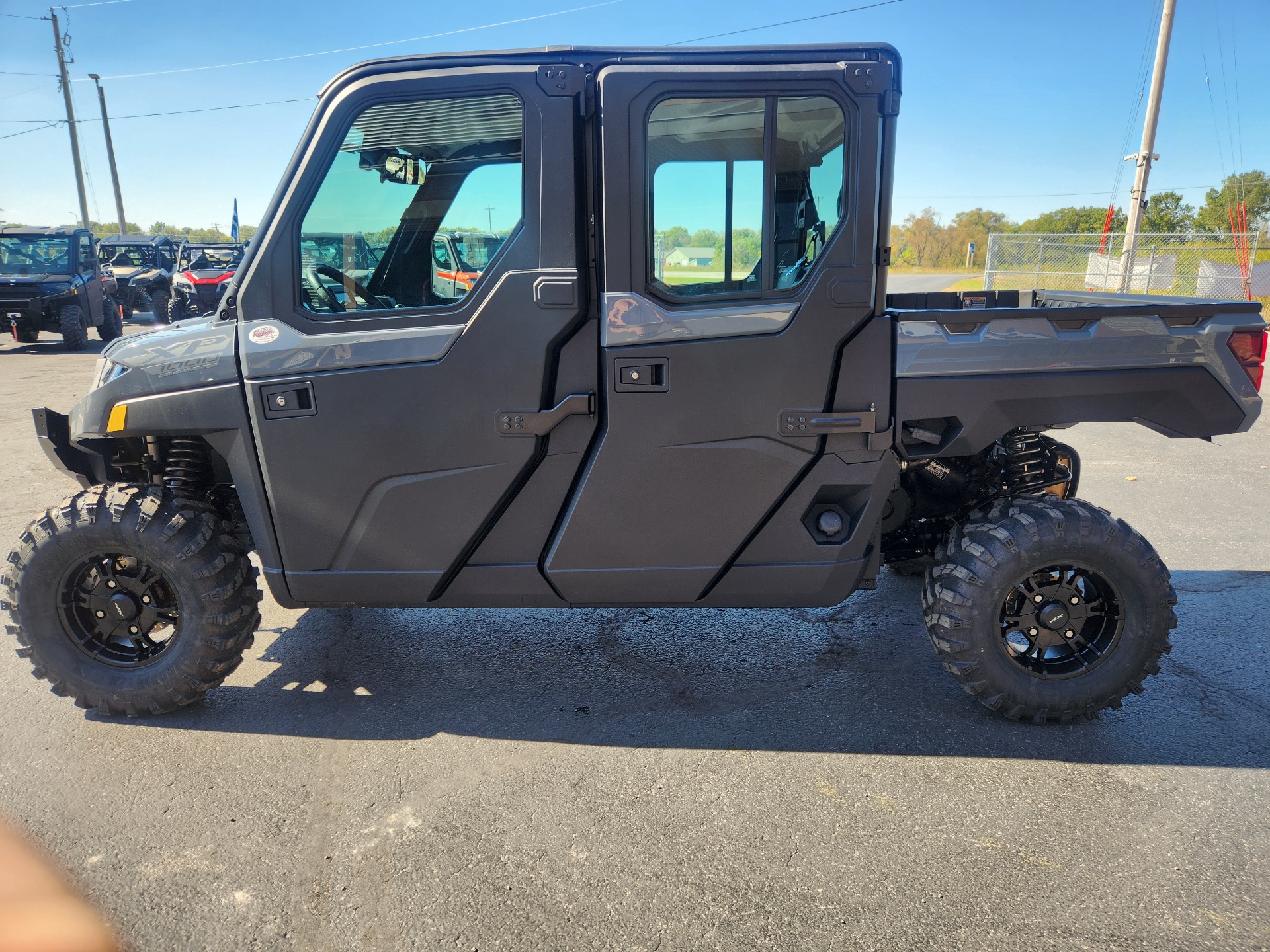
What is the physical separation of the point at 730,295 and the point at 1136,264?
2043cm

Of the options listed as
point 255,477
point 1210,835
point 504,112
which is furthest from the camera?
point 255,477

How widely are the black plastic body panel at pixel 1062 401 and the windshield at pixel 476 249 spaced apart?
1.52m

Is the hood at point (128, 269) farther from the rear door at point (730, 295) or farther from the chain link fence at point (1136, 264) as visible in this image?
the rear door at point (730, 295)

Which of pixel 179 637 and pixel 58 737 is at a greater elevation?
pixel 179 637

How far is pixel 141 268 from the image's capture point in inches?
847

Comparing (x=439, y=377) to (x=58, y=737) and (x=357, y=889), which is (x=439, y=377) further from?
(x=58, y=737)

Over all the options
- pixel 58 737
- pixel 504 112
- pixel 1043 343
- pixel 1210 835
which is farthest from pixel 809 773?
pixel 58 737

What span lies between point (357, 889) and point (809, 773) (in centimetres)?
152

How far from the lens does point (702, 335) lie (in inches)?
112

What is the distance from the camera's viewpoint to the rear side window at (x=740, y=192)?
110 inches

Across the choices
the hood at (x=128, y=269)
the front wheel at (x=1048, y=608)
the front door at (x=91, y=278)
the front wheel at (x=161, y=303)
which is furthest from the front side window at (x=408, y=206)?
the hood at (x=128, y=269)

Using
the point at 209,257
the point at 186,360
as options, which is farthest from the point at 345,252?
the point at 209,257

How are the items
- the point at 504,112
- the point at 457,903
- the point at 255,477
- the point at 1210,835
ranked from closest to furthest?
the point at 457,903, the point at 1210,835, the point at 504,112, the point at 255,477

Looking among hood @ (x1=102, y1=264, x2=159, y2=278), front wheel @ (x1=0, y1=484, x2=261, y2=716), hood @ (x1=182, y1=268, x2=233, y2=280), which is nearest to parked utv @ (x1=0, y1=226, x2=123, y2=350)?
Answer: hood @ (x1=182, y1=268, x2=233, y2=280)
